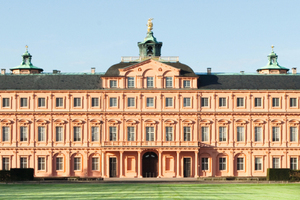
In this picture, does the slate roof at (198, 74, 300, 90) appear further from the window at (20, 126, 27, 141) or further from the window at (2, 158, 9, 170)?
the window at (2, 158, 9, 170)

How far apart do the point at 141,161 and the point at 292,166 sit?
925 inches

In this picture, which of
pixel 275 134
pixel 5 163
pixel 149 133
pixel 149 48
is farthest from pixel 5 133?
pixel 275 134

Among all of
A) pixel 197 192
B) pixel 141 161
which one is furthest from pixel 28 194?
pixel 141 161

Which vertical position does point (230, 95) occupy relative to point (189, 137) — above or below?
above

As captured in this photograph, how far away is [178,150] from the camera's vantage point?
96938mm

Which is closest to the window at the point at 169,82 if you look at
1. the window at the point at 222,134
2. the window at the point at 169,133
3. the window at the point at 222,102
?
the window at the point at 169,133

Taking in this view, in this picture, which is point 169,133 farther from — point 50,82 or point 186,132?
point 50,82

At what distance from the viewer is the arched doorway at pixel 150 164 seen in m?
97.8

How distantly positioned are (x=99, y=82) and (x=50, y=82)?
25.4 ft

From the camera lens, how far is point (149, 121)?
98938 millimetres

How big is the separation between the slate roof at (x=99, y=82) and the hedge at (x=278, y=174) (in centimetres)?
1852

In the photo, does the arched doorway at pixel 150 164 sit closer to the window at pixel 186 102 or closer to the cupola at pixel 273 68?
the window at pixel 186 102

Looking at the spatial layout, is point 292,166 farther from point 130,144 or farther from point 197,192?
point 197,192

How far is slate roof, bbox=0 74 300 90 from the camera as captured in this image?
3939 inches
